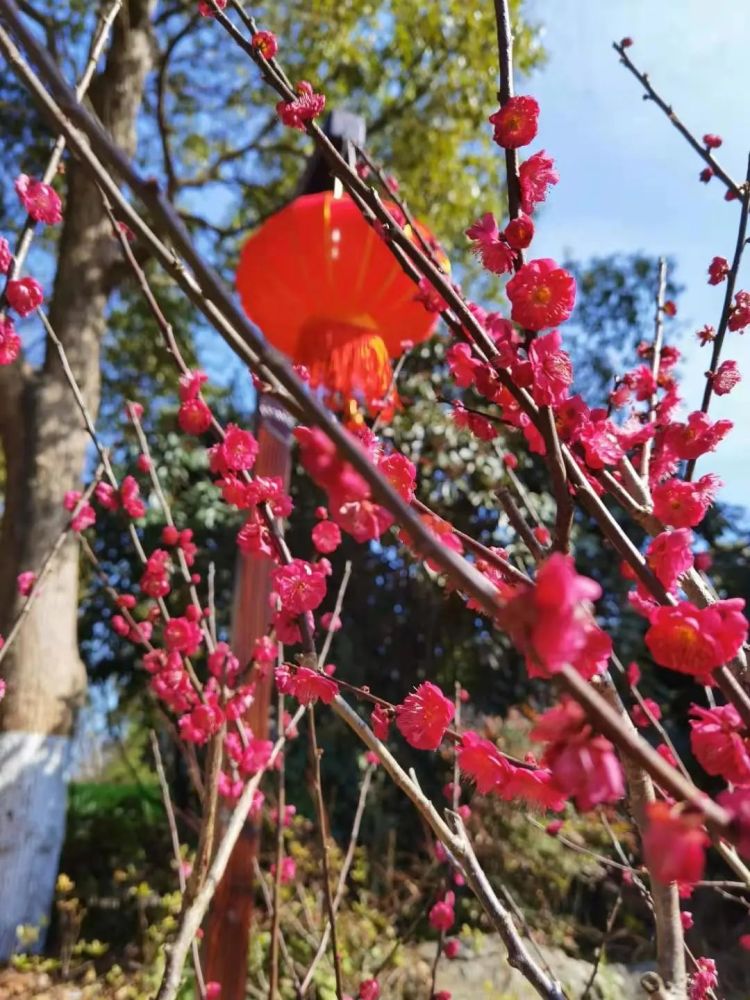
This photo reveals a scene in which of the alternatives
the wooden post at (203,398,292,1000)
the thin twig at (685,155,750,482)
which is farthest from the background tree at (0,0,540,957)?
the thin twig at (685,155,750,482)

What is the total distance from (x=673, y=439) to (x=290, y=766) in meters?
4.02

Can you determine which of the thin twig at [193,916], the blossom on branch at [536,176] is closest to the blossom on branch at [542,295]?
the blossom on branch at [536,176]

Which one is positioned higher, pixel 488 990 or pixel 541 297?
pixel 541 297

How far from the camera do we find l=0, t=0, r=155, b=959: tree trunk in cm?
369

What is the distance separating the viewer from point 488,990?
3.21 meters

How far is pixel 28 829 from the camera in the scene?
3.73 meters

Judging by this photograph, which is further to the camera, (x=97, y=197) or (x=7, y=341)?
(x=97, y=197)

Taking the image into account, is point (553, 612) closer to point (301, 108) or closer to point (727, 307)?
point (301, 108)

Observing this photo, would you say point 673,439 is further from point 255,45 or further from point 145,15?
point 145,15

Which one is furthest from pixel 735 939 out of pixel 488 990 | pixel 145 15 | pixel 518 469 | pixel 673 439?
pixel 145 15

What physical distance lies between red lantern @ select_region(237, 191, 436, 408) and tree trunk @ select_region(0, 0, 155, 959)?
297 cm

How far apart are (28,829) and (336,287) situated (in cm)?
345

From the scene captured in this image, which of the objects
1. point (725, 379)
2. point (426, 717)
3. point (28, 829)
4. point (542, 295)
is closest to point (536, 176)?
point (542, 295)

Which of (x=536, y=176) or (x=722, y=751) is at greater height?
(x=536, y=176)
